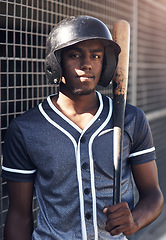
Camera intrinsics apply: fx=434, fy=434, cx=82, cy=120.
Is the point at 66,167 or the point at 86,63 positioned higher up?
the point at 86,63

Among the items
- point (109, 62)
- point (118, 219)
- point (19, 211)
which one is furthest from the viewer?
point (109, 62)

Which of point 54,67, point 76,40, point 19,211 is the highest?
point 76,40

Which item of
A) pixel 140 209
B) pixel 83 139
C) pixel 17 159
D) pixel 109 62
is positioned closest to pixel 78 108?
pixel 83 139

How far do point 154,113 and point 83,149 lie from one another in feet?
11.3

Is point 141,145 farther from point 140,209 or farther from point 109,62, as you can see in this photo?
point 109,62

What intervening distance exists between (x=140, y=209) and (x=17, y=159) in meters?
0.64

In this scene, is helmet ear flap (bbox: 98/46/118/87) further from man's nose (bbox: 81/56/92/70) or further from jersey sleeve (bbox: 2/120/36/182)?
jersey sleeve (bbox: 2/120/36/182)

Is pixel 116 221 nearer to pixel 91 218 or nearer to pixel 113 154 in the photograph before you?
pixel 91 218

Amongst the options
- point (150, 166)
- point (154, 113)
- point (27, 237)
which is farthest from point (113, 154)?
point (154, 113)

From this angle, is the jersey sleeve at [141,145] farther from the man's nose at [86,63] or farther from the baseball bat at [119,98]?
the man's nose at [86,63]

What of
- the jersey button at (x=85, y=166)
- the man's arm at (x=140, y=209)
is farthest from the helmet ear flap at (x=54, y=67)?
the man's arm at (x=140, y=209)

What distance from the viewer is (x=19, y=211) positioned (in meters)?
2.15

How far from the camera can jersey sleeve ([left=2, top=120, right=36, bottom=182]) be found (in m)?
2.08

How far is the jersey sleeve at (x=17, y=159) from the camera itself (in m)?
2.08
